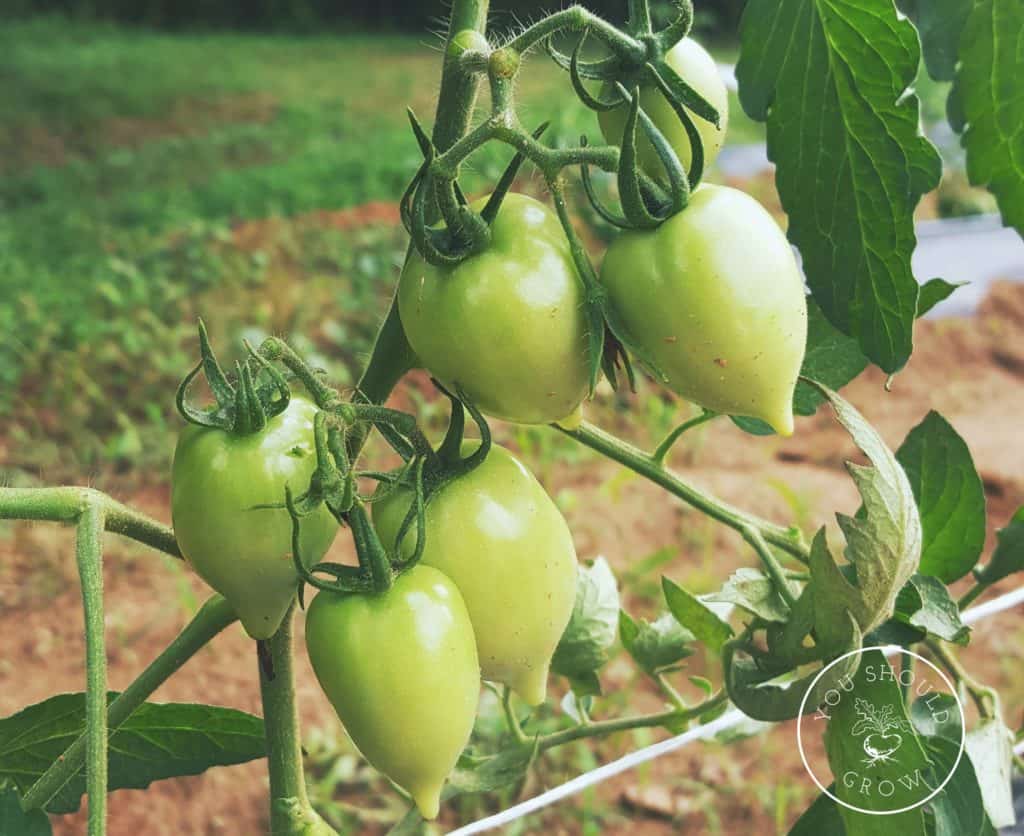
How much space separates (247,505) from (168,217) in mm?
3019

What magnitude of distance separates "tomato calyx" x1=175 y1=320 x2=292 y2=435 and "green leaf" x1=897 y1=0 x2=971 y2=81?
507mm

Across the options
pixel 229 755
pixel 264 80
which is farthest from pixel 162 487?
pixel 264 80

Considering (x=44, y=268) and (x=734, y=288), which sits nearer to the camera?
(x=734, y=288)

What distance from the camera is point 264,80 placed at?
6.26 m

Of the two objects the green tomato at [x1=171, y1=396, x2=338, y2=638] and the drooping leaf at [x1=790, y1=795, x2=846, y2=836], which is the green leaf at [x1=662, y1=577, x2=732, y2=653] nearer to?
the drooping leaf at [x1=790, y1=795, x2=846, y2=836]

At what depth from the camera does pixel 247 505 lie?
56 cm

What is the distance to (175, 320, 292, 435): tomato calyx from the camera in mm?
563

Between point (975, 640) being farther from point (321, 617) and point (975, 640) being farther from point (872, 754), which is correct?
point (321, 617)

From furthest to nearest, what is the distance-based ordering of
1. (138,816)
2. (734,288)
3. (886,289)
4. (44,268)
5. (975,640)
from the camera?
(44,268) < (975,640) < (138,816) < (886,289) < (734,288)

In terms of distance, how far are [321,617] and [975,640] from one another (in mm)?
1560

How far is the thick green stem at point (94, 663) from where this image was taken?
556 mm

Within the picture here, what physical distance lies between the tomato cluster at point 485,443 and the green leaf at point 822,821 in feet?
1.17

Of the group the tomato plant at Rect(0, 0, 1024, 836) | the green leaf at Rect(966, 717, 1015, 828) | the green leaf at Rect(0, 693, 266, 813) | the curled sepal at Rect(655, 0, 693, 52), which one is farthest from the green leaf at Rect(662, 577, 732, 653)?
the curled sepal at Rect(655, 0, 693, 52)

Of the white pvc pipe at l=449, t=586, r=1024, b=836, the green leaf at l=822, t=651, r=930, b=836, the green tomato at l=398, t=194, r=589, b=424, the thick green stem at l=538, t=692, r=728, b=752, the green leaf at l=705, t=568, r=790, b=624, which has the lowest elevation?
the white pvc pipe at l=449, t=586, r=1024, b=836
